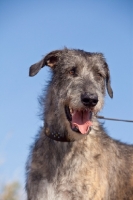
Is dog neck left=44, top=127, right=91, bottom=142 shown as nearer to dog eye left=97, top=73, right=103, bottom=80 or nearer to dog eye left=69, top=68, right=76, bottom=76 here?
dog eye left=69, top=68, right=76, bottom=76

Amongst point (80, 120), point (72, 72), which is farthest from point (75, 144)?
point (72, 72)

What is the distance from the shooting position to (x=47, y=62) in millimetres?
8984

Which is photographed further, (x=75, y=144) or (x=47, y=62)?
(x=47, y=62)

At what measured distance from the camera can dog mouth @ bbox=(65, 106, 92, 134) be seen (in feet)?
25.8

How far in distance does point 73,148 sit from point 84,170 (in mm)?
528

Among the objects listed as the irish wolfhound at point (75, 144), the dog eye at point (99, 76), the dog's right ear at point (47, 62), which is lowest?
the irish wolfhound at point (75, 144)

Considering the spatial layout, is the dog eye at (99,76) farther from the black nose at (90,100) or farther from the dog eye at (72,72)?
the black nose at (90,100)

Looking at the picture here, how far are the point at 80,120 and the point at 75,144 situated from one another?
60 cm

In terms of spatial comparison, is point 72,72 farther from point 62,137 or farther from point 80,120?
point 62,137

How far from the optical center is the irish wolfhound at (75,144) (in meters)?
7.82

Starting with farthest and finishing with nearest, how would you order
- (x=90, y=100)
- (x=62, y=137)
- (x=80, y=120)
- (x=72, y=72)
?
(x=72, y=72) → (x=62, y=137) → (x=80, y=120) → (x=90, y=100)

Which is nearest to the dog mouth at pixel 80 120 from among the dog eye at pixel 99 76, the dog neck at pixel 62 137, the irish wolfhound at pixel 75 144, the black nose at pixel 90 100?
the irish wolfhound at pixel 75 144

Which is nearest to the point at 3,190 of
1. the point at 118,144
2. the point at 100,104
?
the point at 118,144

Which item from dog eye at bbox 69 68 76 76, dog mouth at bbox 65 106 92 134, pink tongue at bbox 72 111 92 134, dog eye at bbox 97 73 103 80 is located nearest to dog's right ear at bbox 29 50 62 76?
dog eye at bbox 69 68 76 76
